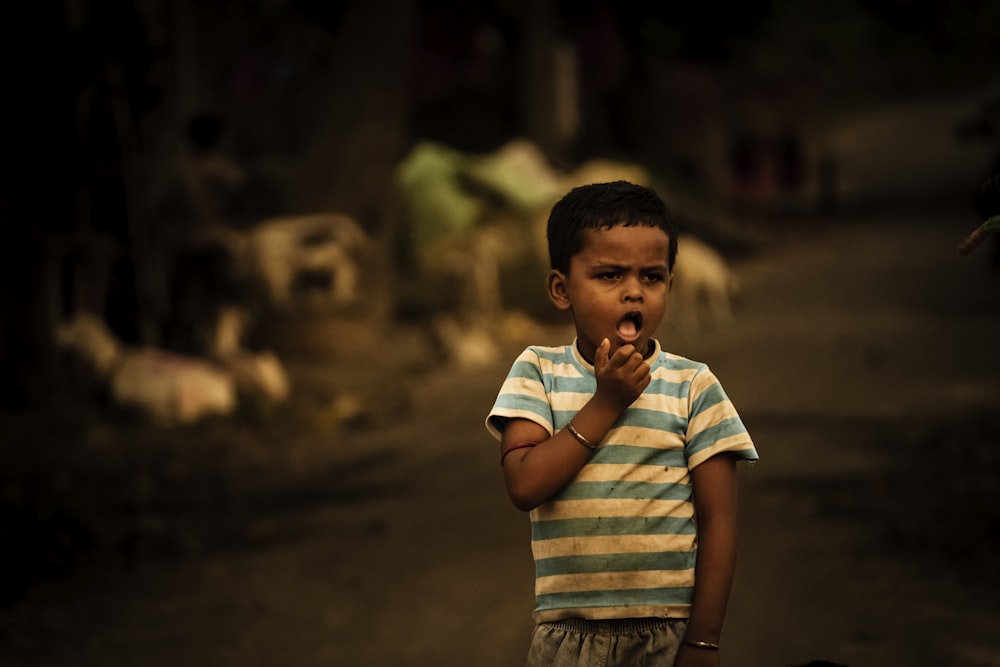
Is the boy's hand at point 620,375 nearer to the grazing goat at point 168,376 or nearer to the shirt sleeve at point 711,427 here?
the shirt sleeve at point 711,427

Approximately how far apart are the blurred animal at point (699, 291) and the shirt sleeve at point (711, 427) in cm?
1151

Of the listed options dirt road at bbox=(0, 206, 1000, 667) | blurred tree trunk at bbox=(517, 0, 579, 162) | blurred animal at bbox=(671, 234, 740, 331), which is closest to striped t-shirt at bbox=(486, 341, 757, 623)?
dirt road at bbox=(0, 206, 1000, 667)

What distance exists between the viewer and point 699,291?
563 inches

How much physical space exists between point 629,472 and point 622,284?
1.06 ft

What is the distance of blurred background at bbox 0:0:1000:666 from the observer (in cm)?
560

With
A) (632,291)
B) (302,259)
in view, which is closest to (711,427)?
(632,291)

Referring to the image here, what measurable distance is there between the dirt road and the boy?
2.35 m

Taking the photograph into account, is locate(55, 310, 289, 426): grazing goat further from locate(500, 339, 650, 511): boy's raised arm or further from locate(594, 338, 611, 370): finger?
locate(594, 338, 611, 370): finger

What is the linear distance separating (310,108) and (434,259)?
262 centimetres

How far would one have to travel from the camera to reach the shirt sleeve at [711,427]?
224cm

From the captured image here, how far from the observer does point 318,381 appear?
38.0ft

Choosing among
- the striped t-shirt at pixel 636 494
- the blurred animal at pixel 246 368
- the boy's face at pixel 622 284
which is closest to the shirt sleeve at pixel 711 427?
the striped t-shirt at pixel 636 494

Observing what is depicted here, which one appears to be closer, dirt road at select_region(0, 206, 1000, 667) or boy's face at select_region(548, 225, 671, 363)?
boy's face at select_region(548, 225, 671, 363)

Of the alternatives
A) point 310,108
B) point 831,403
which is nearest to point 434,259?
point 310,108
